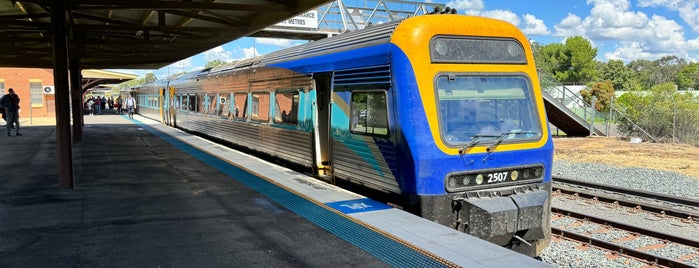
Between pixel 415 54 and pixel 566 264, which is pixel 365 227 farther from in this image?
pixel 566 264

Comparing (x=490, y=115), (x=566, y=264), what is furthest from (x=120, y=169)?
(x=566, y=264)

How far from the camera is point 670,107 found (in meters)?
22.0

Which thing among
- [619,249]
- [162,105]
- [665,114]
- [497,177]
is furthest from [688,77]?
[497,177]

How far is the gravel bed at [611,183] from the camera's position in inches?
278

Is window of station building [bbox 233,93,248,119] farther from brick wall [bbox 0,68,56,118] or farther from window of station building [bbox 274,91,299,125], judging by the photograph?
brick wall [bbox 0,68,56,118]

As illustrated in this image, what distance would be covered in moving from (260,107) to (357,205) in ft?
17.9

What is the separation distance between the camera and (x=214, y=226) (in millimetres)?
5902

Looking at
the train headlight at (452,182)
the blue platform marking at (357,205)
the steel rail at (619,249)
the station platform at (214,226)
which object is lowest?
the steel rail at (619,249)

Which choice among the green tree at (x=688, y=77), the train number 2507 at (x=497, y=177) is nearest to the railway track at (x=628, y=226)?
the train number 2507 at (x=497, y=177)

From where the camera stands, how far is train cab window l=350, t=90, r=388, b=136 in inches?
254

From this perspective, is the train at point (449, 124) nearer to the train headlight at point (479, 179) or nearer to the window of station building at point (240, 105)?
the train headlight at point (479, 179)

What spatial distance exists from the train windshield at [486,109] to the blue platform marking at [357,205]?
4.16ft

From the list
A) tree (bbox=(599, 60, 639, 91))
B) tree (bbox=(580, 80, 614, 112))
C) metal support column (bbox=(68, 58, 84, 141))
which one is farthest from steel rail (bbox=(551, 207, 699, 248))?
tree (bbox=(599, 60, 639, 91))

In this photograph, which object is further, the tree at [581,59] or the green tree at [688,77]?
the tree at [581,59]
